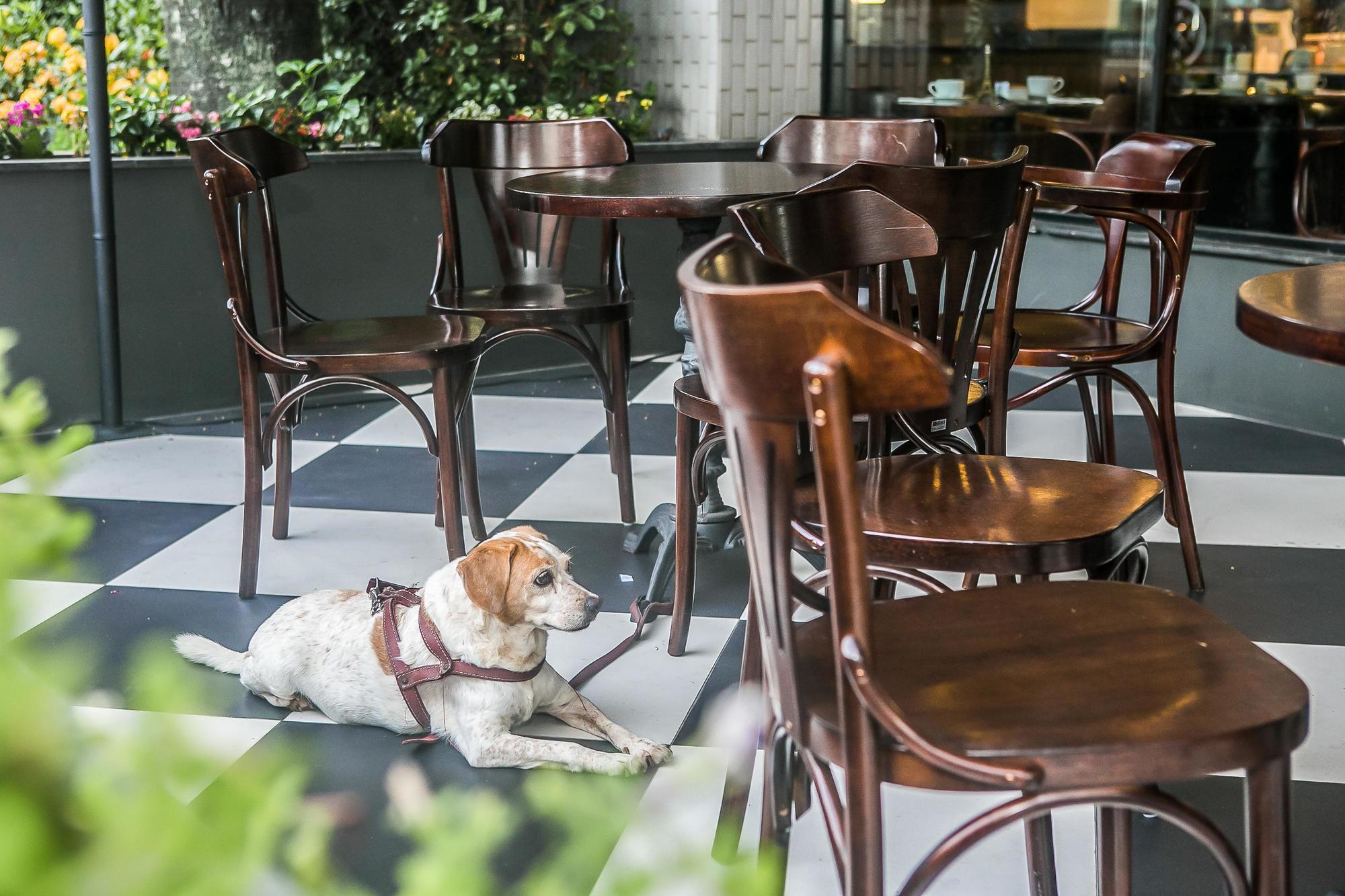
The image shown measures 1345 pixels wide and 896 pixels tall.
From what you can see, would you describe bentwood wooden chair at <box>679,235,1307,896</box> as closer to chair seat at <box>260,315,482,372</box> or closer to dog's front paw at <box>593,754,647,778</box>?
dog's front paw at <box>593,754,647,778</box>

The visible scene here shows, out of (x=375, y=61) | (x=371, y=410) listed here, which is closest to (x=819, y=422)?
(x=371, y=410)

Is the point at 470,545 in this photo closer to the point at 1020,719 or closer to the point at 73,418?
the point at 73,418

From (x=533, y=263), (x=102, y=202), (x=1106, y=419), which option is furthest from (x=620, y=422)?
(x=102, y=202)

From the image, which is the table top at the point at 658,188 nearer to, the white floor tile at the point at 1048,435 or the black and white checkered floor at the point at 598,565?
the black and white checkered floor at the point at 598,565

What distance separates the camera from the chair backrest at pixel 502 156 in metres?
3.16

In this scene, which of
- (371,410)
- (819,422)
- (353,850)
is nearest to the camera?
(819,422)

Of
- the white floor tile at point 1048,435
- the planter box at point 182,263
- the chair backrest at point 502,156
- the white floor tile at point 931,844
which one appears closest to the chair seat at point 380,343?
the chair backrest at point 502,156

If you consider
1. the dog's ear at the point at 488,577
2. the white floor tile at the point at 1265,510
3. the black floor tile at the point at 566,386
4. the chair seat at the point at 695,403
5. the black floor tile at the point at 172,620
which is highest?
the chair seat at the point at 695,403

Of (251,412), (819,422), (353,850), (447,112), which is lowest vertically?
(353,850)

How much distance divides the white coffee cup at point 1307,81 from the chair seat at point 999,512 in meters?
3.05

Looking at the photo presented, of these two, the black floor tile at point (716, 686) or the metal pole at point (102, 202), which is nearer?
the black floor tile at point (716, 686)

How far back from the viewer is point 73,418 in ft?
12.9

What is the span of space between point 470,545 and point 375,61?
2.88 meters

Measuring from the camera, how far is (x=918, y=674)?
1.12 meters
